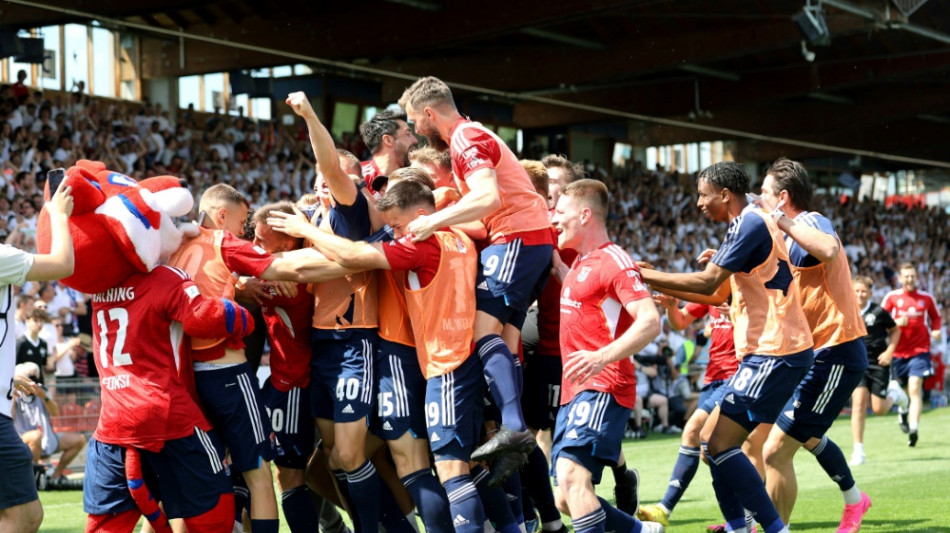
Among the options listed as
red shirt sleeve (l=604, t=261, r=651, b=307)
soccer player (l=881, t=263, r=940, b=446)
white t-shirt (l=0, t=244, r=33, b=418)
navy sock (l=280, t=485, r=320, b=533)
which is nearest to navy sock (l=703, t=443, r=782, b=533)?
red shirt sleeve (l=604, t=261, r=651, b=307)

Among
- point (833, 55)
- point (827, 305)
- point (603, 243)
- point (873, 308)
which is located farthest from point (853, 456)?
point (833, 55)

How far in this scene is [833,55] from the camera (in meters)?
30.1

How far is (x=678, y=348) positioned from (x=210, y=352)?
15344 mm

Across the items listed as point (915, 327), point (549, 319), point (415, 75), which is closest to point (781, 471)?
point (549, 319)

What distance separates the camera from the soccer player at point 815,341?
25.8ft

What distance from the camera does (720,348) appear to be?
9.42 m

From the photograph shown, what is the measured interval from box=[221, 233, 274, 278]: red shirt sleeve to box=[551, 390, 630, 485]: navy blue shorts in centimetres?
192

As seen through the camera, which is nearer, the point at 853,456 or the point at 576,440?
the point at 576,440

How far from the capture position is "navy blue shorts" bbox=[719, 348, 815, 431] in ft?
23.7

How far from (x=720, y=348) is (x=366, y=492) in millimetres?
3880

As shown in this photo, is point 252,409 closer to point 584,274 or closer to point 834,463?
point 584,274

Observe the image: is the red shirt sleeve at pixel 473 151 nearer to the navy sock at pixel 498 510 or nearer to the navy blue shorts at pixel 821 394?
the navy sock at pixel 498 510

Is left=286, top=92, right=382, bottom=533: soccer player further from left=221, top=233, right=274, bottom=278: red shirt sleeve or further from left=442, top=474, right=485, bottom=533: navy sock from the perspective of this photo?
left=442, top=474, right=485, bottom=533: navy sock

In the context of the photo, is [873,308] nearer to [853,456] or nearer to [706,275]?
[853,456]
